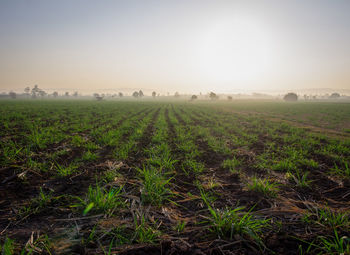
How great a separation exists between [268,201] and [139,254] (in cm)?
245

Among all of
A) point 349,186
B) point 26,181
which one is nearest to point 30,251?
point 26,181

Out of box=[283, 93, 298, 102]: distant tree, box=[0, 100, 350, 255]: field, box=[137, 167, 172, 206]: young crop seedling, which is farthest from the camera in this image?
box=[283, 93, 298, 102]: distant tree

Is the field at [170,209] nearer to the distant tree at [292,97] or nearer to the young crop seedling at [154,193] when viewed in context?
the young crop seedling at [154,193]

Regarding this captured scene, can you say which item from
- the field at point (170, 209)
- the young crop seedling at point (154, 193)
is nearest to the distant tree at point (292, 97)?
the field at point (170, 209)

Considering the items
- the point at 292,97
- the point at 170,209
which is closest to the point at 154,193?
the point at 170,209

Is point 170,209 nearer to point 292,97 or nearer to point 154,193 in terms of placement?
point 154,193

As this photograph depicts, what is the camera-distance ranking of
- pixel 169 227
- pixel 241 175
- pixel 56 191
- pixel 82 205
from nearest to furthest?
pixel 169 227 → pixel 82 205 → pixel 56 191 → pixel 241 175

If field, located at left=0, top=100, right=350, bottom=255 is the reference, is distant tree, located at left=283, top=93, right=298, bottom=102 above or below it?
above

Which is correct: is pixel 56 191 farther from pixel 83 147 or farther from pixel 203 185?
pixel 83 147

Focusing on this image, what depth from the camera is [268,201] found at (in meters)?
2.87

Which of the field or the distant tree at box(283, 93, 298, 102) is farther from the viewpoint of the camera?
the distant tree at box(283, 93, 298, 102)

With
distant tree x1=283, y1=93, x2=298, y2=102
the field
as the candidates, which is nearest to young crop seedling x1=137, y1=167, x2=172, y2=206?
the field

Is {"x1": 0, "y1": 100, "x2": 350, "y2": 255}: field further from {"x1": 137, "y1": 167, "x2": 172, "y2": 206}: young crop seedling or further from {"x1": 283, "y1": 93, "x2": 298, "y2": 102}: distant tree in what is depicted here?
{"x1": 283, "y1": 93, "x2": 298, "y2": 102}: distant tree

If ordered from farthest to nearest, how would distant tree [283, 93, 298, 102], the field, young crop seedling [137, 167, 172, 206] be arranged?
distant tree [283, 93, 298, 102], young crop seedling [137, 167, 172, 206], the field
